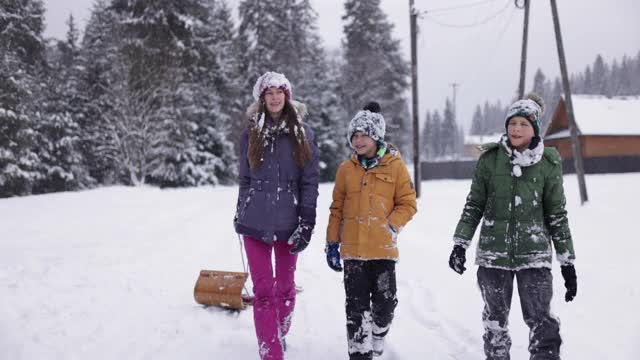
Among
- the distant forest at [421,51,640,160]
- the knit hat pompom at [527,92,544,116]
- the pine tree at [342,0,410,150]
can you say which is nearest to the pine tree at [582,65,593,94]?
the distant forest at [421,51,640,160]

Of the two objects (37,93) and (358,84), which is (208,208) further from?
(358,84)

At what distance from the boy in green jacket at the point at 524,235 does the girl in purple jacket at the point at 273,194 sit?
4.14 ft

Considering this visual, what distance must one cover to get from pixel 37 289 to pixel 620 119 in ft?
137

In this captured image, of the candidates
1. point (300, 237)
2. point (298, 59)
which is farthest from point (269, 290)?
point (298, 59)

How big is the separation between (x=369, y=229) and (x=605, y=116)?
40.4 metres

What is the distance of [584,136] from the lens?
34.1 meters

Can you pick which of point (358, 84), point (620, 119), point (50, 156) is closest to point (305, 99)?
point (358, 84)

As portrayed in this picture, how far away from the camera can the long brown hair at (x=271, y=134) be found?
3422 mm

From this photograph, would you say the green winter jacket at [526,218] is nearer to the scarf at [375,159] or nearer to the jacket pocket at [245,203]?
the scarf at [375,159]

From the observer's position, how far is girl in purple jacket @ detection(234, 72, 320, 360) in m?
3.39

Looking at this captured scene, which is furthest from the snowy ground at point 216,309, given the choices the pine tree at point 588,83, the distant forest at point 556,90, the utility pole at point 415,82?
the pine tree at point 588,83

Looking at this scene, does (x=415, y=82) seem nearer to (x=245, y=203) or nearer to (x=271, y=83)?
(x=271, y=83)

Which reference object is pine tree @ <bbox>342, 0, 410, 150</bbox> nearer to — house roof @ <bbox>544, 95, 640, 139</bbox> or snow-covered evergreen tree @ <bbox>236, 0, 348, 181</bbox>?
snow-covered evergreen tree @ <bbox>236, 0, 348, 181</bbox>

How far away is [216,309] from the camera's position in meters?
4.82
